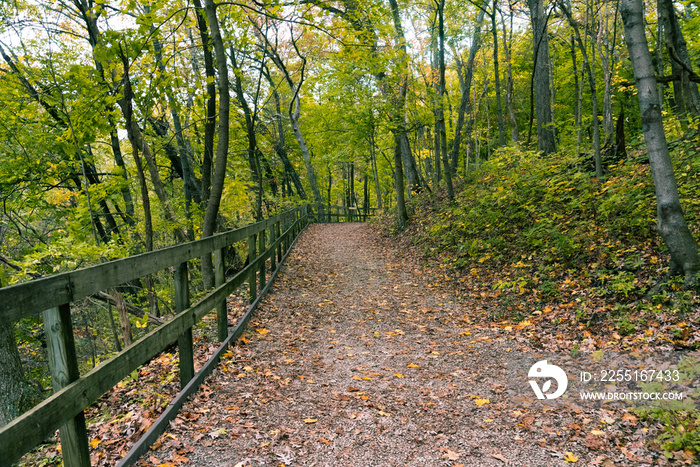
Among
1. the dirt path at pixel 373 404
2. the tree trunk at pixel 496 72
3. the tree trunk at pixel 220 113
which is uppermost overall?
the tree trunk at pixel 496 72

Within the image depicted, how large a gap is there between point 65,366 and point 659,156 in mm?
5744

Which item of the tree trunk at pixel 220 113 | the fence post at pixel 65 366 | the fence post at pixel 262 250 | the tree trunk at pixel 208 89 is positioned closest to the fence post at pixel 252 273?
the fence post at pixel 262 250

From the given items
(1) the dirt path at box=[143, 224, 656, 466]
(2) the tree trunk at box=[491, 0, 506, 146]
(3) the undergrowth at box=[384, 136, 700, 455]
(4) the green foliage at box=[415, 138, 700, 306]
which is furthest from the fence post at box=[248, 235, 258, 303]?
(2) the tree trunk at box=[491, 0, 506, 146]

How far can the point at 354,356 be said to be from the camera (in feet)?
15.6

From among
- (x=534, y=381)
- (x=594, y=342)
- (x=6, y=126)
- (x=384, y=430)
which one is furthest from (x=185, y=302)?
(x=6, y=126)

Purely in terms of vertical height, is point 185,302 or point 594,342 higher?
point 185,302

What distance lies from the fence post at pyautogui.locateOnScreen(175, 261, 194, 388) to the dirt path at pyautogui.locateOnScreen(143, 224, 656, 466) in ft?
0.75

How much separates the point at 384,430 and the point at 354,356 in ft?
5.34

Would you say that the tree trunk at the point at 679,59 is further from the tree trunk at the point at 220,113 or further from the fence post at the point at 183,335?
the tree trunk at the point at 220,113

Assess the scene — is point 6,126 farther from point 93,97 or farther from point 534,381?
point 534,381

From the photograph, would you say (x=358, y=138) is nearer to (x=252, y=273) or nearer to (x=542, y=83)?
(x=542, y=83)

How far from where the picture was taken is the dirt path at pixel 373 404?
2.81m

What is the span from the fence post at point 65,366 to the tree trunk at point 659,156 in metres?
5.63

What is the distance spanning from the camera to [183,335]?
3500 mm
